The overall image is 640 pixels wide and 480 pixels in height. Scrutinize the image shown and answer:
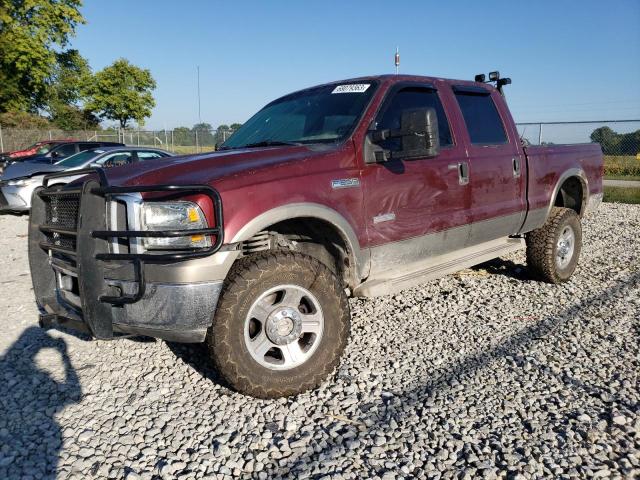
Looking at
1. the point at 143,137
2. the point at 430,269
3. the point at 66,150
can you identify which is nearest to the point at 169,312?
the point at 430,269

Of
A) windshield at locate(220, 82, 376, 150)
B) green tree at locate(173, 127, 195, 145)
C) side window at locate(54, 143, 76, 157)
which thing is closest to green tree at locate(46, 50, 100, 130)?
green tree at locate(173, 127, 195, 145)

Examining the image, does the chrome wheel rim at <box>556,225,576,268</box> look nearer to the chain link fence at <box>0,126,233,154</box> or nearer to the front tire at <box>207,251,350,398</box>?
the front tire at <box>207,251,350,398</box>

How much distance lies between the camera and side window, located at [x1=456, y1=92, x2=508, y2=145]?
14.2 ft

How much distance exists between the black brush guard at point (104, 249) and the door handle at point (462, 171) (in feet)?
7.39

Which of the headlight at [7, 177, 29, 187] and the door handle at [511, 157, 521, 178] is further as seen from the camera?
the headlight at [7, 177, 29, 187]

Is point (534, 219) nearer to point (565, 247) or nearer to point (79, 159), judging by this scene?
point (565, 247)

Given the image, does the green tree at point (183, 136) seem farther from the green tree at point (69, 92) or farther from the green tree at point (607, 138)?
the green tree at point (607, 138)

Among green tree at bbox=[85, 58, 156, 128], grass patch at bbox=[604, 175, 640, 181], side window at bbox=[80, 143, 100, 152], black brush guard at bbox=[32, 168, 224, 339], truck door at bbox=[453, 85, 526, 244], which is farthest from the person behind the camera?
green tree at bbox=[85, 58, 156, 128]

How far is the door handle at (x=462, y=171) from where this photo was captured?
397cm

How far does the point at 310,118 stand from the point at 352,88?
41cm

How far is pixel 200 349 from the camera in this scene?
3744 mm

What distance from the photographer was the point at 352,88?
12.4 ft

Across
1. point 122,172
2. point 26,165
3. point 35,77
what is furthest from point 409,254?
point 35,77

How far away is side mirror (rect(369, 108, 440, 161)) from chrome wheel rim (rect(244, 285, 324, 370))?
1.13m
